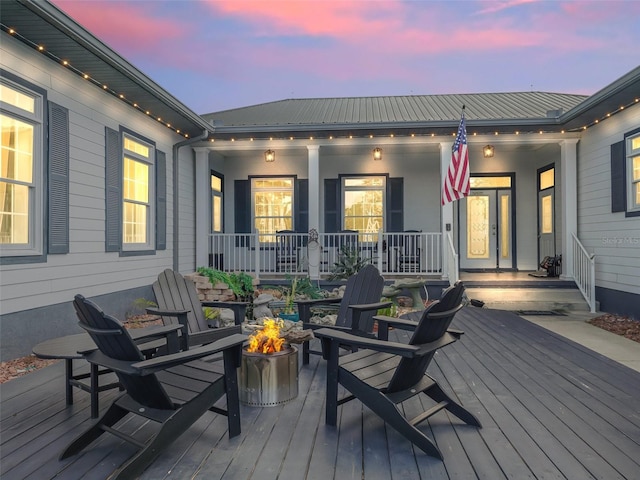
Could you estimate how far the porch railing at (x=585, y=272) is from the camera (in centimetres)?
661

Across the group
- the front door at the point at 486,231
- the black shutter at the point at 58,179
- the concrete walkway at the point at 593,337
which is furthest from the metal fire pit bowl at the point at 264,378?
the front door at the point at 486,231

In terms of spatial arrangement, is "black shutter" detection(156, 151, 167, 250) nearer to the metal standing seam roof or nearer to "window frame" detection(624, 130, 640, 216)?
the metal standing seam roof

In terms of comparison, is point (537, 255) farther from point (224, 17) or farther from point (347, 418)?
point (224, 17)

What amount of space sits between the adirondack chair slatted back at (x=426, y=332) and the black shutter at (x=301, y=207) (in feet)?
22.6

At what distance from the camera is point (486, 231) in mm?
9297

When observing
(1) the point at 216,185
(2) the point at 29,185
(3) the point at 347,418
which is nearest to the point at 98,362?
(3) the point at 347,418

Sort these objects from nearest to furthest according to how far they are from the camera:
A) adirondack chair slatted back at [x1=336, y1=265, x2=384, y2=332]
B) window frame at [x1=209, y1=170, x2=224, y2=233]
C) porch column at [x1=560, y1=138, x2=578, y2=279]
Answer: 1. adirondack chair slatted back at [x1=336, y1=265, x2=384, y2=332]
2. porch column at [x1=560, y1=138, x2=578, y2=279]
3. window frame at [x1=209, y1=170, x2=224, y2=233]

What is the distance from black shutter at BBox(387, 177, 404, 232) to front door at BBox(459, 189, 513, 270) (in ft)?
4.52

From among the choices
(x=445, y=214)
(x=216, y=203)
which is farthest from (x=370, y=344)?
(x=216, y=203)

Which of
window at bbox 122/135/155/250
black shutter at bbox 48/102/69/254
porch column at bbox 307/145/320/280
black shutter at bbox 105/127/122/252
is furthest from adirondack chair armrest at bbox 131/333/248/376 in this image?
porch column at bbox 307/145/320/280

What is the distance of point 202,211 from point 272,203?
196 cm

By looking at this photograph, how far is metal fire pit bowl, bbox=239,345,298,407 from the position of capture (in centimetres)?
264

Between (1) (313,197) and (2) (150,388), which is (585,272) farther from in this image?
(2) (150,388)

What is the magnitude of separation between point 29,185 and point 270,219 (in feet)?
18.2
